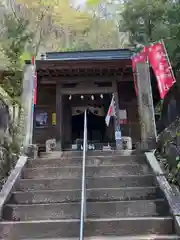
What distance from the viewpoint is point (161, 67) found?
781 cm

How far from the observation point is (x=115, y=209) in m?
4.73

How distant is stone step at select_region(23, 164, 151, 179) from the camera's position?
19.4ft

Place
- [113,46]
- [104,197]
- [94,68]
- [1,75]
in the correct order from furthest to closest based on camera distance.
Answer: [113,46] < [1,75] < [94,68] < [104,197]

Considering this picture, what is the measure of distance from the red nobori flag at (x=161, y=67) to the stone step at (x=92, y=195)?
10.3ft

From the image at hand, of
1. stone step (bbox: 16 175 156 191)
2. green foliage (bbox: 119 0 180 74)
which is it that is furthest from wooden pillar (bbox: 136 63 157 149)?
green foliage (bbox: 119 0 180 74)

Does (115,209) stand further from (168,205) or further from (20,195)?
(20,195)

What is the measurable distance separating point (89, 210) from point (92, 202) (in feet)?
0.50

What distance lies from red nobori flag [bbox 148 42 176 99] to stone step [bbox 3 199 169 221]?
3528 millimetres

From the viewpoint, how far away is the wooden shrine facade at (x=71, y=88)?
11023 millimetres

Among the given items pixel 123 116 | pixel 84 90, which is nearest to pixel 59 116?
pixel 84 90

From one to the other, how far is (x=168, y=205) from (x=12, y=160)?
129 inches

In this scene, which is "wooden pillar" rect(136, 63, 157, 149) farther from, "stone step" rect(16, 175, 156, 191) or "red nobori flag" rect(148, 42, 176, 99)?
"stone step" rect(16, 175, 156, 191)

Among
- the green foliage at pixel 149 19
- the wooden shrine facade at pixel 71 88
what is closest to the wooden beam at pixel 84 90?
the wooden shrine facade at pixel 71 88

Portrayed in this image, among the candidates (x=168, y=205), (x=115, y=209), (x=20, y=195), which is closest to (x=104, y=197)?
(x=115, y=209)
